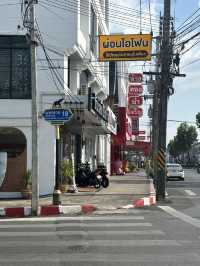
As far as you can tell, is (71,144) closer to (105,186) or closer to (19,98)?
(105,186)

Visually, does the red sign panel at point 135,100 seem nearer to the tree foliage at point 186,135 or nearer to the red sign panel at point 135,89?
the red sign panel at point 135,89

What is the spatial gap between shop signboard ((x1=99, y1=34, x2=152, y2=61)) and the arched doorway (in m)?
4.96

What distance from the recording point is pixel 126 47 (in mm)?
26672

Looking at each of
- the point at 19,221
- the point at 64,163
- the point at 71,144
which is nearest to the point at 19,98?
the point at 64,163

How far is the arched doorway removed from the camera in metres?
25.3

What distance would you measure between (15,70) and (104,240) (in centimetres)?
1463

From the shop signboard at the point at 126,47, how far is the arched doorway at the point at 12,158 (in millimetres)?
4958

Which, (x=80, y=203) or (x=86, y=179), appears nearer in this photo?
(x=80, y=203)

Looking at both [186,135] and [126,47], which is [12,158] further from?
[186,135]

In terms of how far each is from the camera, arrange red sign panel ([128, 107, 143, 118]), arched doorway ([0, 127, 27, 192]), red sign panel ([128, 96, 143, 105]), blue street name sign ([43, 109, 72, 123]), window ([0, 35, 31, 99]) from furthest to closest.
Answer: red sign panel ([128, 107, 143, 118]), red sign panel ([128, 96, 143, 105]), window ([0, 35, 31, 99]), arched doorway ([0, 127, 27, 192]), blue street name sign ([43, 109, 72, 123])

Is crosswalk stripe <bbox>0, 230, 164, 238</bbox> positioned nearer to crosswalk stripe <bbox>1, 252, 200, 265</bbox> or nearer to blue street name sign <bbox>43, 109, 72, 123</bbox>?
crosswalk stripe <bbox>1, 252, 200, 265</bbox>

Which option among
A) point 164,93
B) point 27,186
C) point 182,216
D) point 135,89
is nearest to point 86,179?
point 27,186

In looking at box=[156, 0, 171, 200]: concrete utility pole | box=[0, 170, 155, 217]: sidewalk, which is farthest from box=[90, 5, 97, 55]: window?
box=[0, 170, 155, 217]: sidewalk

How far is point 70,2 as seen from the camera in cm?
2627
